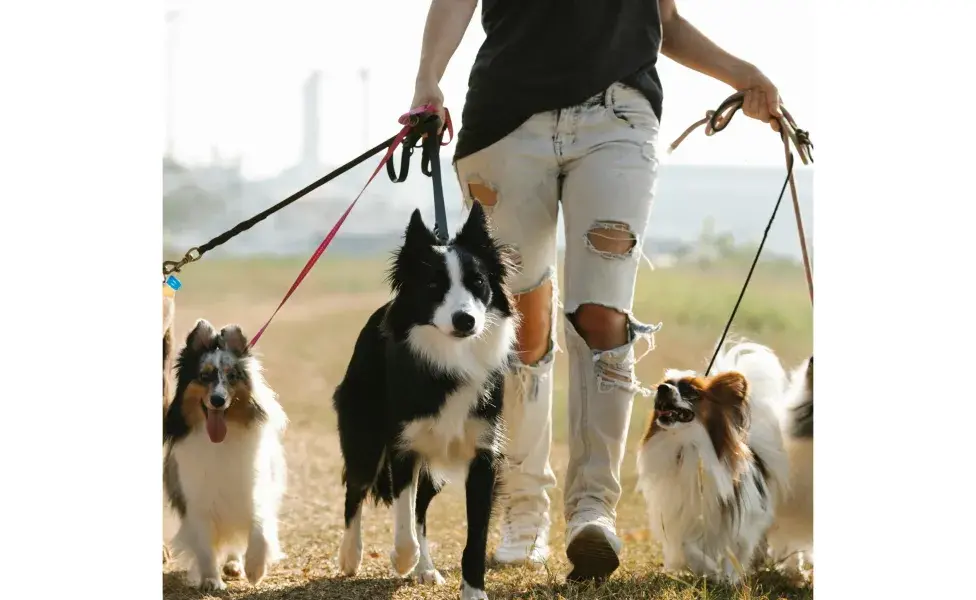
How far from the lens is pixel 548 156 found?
9.56ft

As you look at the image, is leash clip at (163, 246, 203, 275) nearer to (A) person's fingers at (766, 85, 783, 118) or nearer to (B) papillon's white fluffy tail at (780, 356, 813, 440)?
(A) person's fingers at (766, 85, 783, 118)

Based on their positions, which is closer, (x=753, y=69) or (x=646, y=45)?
(x=646, y=45)

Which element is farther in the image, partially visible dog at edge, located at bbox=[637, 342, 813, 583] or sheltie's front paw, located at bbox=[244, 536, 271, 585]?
partially visible dog at edge, located at bbox=[637, 342, 813, 583]

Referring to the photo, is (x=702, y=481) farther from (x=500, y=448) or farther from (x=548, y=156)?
(x=548, y=156)

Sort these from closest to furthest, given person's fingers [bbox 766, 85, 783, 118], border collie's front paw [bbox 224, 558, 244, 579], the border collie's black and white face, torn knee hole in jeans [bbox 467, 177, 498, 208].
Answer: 1. the border collie's black and white face
2. torn knee hole in jeans [bbox 467, 177, 498, 208]
3. person's fingers [bbox 766, 85, 783, 118]
4. border collie's front paw [bbox 224, 558, 244, 579]

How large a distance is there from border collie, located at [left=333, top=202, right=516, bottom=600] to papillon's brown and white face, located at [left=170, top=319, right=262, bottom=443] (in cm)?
40

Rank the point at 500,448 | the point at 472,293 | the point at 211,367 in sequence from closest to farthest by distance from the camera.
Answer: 1. the point at 472,293
2. the point at 500,448
3. the point at 211,367

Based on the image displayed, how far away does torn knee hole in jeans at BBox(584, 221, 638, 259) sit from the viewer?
2891 mm

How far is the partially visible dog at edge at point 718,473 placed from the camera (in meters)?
3.26

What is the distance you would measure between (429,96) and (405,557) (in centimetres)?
123

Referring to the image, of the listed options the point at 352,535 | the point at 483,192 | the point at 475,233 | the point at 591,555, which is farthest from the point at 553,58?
the point at 352,535

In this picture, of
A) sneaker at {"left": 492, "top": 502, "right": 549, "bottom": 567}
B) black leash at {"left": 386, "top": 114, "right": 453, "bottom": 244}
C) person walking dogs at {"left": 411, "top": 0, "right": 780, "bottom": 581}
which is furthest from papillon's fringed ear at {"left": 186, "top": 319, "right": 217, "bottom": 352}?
sneaker at {"left": 492, "top": 502, "right": 549, "bottom": 567}

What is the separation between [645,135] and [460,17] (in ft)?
1.95
